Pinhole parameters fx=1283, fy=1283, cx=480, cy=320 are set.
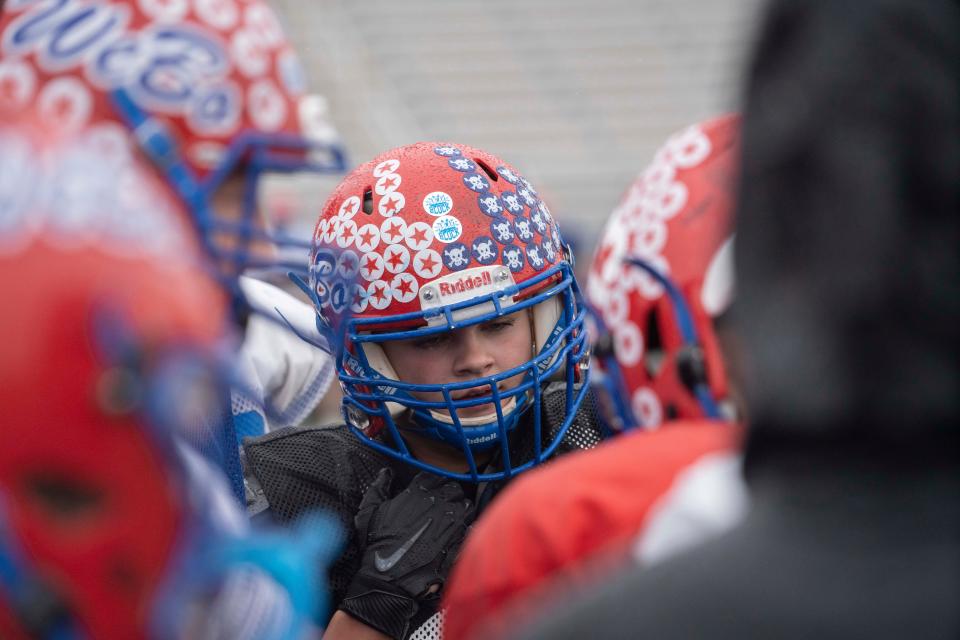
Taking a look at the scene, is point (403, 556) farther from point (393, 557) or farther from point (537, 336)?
point (537, 336)

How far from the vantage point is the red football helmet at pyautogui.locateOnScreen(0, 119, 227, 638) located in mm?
1062

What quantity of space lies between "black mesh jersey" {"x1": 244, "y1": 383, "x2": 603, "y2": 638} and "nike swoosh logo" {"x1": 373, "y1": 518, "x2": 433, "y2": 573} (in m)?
Answer: 0.16

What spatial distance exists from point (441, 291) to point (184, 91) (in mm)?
731

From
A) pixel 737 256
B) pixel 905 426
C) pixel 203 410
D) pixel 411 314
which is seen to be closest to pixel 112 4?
pixel 411 314

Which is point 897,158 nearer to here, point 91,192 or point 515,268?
point 91,192

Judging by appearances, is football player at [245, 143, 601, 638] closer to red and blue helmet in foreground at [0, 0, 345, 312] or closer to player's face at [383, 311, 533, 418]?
player's face at [383, 311, 533, 418]

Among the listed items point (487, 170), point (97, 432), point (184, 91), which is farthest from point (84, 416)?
point (184, 91)

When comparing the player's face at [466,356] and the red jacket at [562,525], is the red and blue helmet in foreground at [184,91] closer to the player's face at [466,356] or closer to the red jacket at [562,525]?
the player's face at [466,356]

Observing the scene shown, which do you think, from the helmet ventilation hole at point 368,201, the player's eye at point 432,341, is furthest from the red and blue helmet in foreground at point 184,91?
the player's eye at point 432,341

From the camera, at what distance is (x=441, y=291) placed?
7.75 ft

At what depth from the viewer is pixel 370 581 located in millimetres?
2164

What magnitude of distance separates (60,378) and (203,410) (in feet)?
1.02

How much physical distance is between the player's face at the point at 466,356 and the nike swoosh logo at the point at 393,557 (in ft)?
0.92

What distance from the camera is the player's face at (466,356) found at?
237cm
